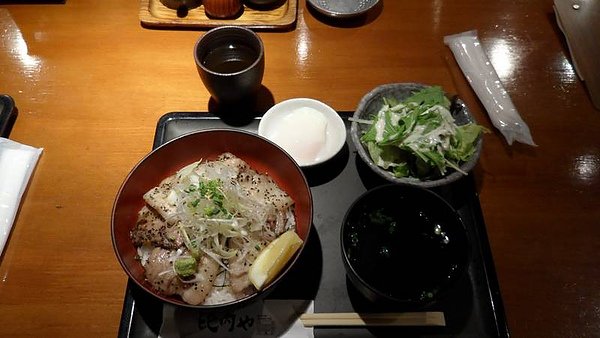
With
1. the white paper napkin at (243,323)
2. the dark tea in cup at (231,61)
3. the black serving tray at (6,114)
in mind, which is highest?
the dark tea in cup at (231,61)

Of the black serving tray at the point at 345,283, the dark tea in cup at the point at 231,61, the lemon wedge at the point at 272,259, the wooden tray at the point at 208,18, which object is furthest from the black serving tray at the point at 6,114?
the lemon wedge at the point at 272,259

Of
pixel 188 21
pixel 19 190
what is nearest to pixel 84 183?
pixel 19 190

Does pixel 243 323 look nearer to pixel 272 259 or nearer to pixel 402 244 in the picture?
pixel 272 259

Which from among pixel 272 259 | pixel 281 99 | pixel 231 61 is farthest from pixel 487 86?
pixel 272 259

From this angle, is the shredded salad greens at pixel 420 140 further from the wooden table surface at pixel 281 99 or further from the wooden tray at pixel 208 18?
the wooden tray at pixel 208 18

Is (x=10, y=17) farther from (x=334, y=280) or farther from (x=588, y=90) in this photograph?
(x=588, y=90)
